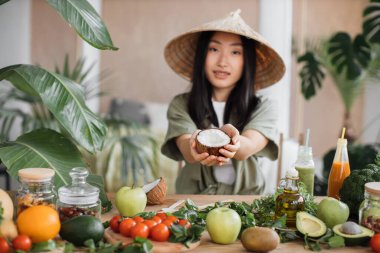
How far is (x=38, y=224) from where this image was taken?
1394 millimetres

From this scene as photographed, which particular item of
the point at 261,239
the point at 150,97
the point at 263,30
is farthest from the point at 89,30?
the point at 150,97

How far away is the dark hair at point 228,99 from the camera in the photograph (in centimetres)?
261

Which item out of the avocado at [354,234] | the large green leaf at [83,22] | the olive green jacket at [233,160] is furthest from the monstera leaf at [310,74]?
the avocado at [354,234]

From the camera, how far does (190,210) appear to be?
1.75 m

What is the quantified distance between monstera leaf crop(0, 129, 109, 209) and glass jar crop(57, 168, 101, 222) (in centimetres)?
33

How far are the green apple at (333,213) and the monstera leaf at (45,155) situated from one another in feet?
2.39

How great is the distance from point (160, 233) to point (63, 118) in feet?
2.35

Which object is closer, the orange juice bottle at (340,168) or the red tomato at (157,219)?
the red tomato at (157,219)

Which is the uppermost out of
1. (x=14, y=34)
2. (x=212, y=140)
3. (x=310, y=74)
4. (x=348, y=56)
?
(x=14, y=34)

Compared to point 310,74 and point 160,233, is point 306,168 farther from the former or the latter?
point 310,74

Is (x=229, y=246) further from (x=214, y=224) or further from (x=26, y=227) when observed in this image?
(x=26, y=227)

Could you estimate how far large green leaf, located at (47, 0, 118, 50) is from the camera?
207 cm

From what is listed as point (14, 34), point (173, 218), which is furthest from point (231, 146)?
point (14, 34)

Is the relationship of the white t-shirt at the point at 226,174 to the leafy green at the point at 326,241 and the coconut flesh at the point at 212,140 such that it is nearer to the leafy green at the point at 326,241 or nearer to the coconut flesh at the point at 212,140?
the coconut flesh at the point at 212,140
